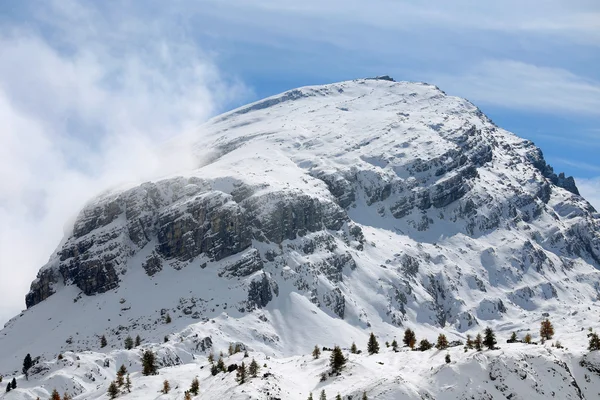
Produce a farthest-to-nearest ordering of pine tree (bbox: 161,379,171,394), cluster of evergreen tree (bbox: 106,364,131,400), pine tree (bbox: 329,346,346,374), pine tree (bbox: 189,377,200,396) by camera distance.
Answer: cluster of evergreen tree (bbox: 106,364,131,400)
pine tree (bbox: 161,379,171,394)
pine tree (bbox: 329,346,346,374)
pine tree (bbox: 189,377,200,396)

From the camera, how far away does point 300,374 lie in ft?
573

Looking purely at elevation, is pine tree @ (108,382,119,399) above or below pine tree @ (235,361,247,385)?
above

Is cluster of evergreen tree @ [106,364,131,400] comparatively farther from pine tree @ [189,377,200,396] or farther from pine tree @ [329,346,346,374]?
pine tree @ [329,346,346,374]

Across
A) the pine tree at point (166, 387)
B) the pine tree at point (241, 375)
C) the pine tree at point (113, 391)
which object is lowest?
the pine tree at point (241, 375)

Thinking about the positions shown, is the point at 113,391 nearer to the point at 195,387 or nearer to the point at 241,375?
the point at 195,387

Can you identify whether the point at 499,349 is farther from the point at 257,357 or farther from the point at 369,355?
the point at 257,357

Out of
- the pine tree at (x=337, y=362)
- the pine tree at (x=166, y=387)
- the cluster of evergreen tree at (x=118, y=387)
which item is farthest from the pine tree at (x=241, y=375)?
the cluster of evergreen tree at (x=118, y=387)

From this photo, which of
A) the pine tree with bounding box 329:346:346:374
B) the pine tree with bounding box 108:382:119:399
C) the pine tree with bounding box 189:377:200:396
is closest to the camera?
the pine tree with bounding box 189:377:200:396

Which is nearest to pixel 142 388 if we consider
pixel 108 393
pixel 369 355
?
pixel 108 393

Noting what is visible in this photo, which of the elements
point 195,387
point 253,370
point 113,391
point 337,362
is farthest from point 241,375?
point 113,391

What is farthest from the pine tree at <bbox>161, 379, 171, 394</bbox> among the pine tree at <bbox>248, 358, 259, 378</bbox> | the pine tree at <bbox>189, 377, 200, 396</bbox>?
the pine tree at <bbox>248, 358, 259, 378</bbox>

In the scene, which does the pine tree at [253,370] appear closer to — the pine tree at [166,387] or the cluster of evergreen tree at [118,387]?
the pine tree at [166,387]

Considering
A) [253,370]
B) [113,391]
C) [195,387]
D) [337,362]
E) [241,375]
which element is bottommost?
[337,362]

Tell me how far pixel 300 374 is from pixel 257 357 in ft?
90.7
